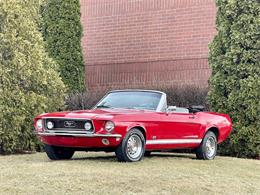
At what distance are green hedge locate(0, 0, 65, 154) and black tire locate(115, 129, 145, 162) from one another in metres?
3.73

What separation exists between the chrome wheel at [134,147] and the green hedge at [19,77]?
3.72 m

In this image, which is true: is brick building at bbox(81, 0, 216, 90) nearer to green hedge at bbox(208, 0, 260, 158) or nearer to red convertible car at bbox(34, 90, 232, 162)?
green hedge at bbox(208, 0, 260, 158)

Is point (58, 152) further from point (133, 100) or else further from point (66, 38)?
point (66, 38)

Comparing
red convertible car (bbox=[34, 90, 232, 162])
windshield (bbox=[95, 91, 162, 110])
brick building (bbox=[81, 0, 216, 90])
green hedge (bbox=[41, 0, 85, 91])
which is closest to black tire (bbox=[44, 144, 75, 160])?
red convertible car (bbox=[34, 90, 232, 162])

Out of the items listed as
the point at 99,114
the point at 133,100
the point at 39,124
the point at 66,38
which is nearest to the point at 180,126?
the point at 133,100

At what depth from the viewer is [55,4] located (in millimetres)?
18953

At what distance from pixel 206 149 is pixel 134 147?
2.30 m

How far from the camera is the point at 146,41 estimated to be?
63.5ft

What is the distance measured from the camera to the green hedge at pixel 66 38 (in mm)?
18906

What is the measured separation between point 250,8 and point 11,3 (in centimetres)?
546

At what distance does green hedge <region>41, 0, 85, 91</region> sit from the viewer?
1891 centimetres

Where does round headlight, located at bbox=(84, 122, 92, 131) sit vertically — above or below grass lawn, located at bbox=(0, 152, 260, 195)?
above

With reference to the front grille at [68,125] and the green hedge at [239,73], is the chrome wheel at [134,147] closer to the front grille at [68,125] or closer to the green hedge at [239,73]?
the front grille at [68,125]

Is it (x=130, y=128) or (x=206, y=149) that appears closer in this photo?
A: (x=130, y=128)
